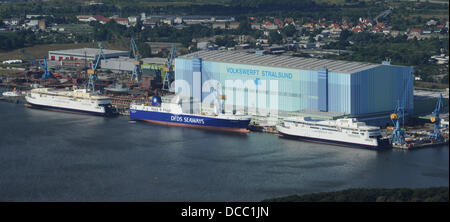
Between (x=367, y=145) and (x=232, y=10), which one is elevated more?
(x=232, y=10)

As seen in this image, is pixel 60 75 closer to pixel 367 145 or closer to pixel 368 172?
pixel 367 145

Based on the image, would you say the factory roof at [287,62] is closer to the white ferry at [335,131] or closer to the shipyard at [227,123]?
the shipyard at [227,123]

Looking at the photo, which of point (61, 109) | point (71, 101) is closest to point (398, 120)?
point (71, 101)

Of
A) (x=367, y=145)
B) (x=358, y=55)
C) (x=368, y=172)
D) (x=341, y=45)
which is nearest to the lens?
(x=368, y=172)

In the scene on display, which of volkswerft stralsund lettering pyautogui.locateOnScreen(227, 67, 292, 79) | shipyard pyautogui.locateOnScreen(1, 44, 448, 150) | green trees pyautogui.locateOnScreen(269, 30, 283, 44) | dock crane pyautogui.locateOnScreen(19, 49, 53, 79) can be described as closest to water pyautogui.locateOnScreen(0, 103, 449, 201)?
shipyard pyautogui.locateOnScreen(1, 44, 448, 150)

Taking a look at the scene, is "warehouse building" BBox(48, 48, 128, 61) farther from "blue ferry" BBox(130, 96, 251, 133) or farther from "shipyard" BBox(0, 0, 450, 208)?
"blue ferry" BBox(130, 96, 251, 133)

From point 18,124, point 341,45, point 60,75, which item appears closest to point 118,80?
point 60,75
